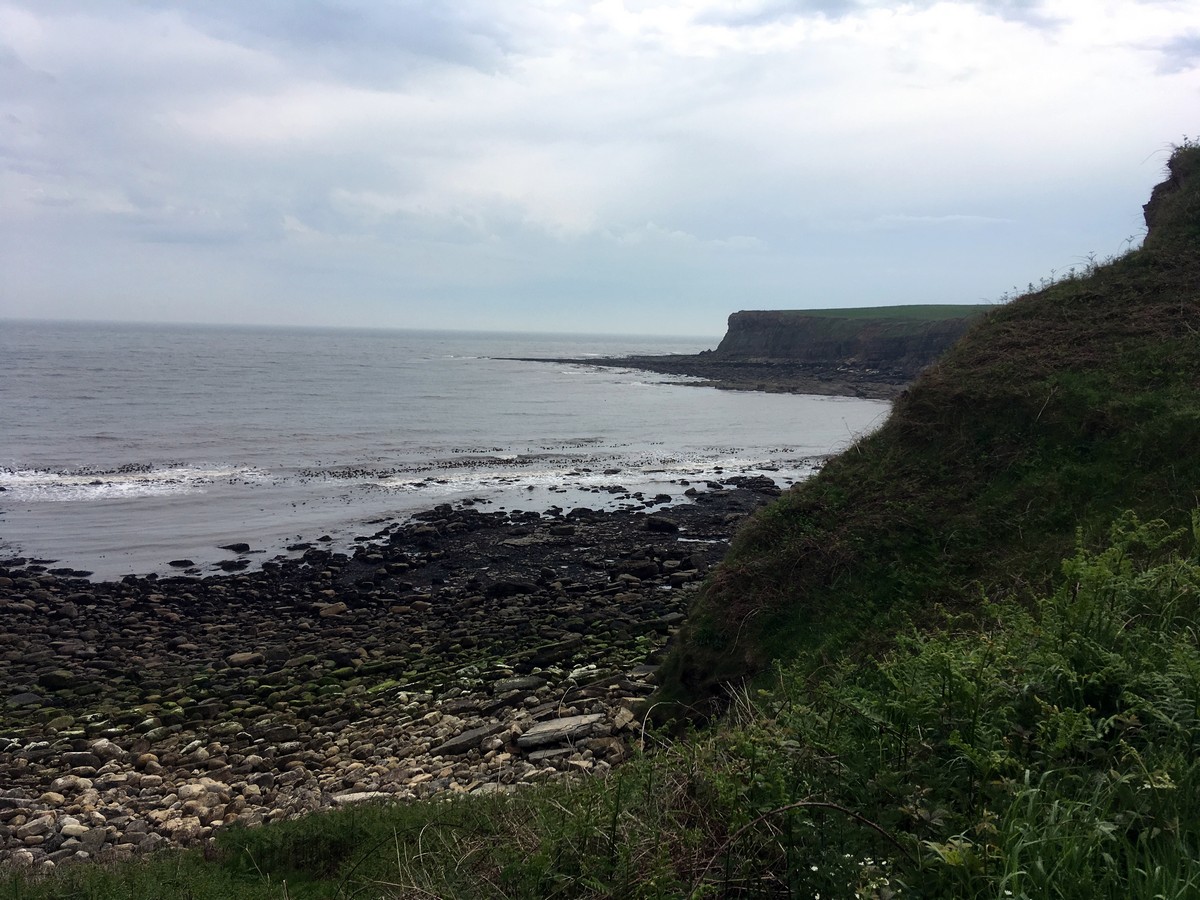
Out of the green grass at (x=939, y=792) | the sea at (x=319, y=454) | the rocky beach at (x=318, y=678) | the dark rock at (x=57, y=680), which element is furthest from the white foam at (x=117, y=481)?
the green grass at (x=939, y=792)

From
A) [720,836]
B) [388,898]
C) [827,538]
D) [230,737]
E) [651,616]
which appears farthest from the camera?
[651,616]

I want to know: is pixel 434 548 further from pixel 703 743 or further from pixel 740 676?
pixel 703 743

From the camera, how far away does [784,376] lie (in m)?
89.4

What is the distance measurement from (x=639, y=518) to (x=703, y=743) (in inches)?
771

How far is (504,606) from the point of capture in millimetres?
16672

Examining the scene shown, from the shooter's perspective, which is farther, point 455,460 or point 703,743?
Result: point 455,460

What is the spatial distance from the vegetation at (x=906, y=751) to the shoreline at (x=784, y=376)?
Result: 5243cm

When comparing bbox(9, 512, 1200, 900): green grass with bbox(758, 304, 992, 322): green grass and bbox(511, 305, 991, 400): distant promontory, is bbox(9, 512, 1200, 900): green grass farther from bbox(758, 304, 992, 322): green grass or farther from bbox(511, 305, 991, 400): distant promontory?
bbox(758, 304, 992, 322): green grass

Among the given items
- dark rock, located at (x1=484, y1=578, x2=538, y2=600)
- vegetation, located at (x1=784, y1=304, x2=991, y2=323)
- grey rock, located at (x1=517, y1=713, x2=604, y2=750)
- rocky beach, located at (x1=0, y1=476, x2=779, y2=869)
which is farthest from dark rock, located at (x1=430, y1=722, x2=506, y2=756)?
vegetation, located at (x1=784, y1=304, x2=991, y2=323)

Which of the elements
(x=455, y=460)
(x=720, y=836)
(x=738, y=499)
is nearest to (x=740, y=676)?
(x=720, y=836)

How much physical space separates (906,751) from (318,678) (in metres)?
11.4

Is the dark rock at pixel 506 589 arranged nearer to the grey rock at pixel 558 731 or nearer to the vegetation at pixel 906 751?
the grey rock at pixel 558 731

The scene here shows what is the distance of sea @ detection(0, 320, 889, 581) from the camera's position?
23750 millimetres

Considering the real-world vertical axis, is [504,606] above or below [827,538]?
below
